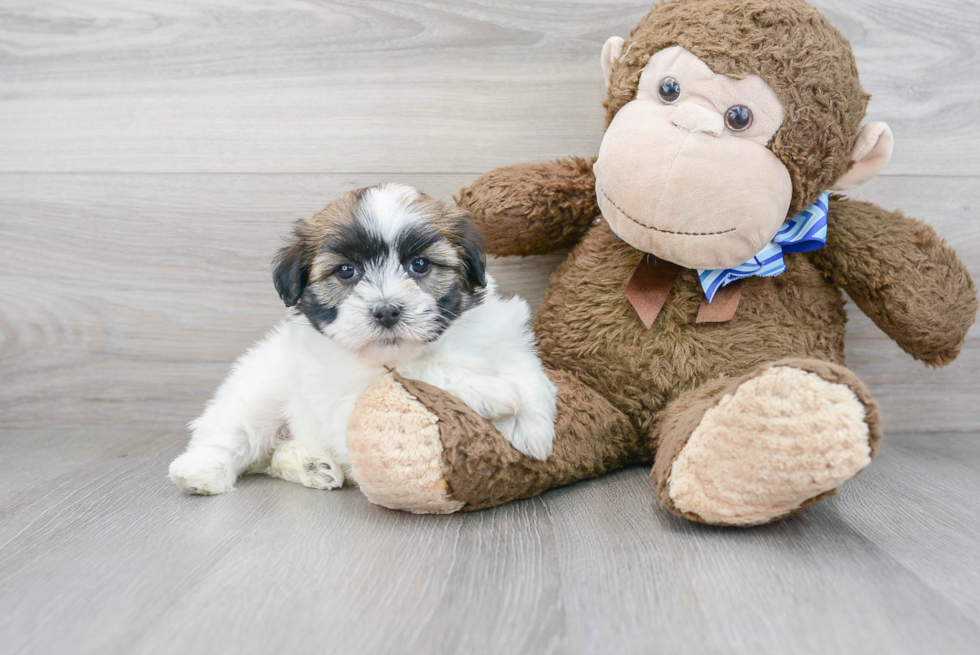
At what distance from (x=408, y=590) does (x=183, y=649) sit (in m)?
0.27

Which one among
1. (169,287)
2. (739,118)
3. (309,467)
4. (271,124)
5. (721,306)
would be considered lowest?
(309,467)

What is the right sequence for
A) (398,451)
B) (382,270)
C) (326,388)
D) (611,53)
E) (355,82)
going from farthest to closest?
(355,82)
(611,53)
(326,388)
(382,270)
(398,451)

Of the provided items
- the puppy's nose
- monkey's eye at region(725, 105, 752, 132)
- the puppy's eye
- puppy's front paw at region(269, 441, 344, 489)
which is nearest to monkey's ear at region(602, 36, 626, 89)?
monkey's eye at region(725, 105, 752, 132)

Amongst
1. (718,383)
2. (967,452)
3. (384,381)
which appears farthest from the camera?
(967,452)

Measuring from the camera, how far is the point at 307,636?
81 cm

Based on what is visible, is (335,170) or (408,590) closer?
(408,590)

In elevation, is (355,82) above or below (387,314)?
above

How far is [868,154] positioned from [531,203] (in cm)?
65

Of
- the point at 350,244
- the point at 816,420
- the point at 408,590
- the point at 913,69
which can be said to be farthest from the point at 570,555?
the point at 913,69

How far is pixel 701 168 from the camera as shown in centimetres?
120

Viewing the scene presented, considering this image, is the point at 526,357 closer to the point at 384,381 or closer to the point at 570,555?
the point at 384,381

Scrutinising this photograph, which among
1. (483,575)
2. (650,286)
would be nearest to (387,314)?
(483,575)

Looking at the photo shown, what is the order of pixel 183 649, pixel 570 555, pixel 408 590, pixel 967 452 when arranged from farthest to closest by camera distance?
pixel 967 452 → pixel 570 555 → pixel 408 590 → pixel 183 649

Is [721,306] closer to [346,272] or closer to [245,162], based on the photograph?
[346,272]
